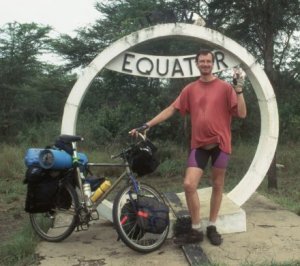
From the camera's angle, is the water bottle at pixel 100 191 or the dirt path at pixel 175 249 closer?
the dirt path at pixel 175 249

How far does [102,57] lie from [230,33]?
24.5 ft

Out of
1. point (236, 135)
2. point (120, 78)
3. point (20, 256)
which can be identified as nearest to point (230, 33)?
point (236, 135)

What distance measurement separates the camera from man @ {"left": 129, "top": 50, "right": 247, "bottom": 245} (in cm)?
535

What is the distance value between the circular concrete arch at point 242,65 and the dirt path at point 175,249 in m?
0.68

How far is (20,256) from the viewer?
5164 millimetres

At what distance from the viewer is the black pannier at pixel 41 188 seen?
532cm

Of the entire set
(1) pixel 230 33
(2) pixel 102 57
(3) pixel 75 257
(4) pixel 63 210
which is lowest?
(3) pixel 75 257

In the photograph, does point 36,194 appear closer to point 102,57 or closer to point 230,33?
point 102,57

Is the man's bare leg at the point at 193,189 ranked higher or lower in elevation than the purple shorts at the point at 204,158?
lower

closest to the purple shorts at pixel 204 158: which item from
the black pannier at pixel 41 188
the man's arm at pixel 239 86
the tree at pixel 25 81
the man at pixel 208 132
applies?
the man at pixel 208 132

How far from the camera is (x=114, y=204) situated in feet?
16.8

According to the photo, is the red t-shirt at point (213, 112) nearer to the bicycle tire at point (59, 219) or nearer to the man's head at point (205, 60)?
the man's head at point (205, 60)

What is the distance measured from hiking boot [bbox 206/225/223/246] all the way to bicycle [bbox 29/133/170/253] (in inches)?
18.6

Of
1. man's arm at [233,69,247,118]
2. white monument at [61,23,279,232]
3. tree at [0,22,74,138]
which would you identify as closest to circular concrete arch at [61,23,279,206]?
white monument at [61,23,279,232]
